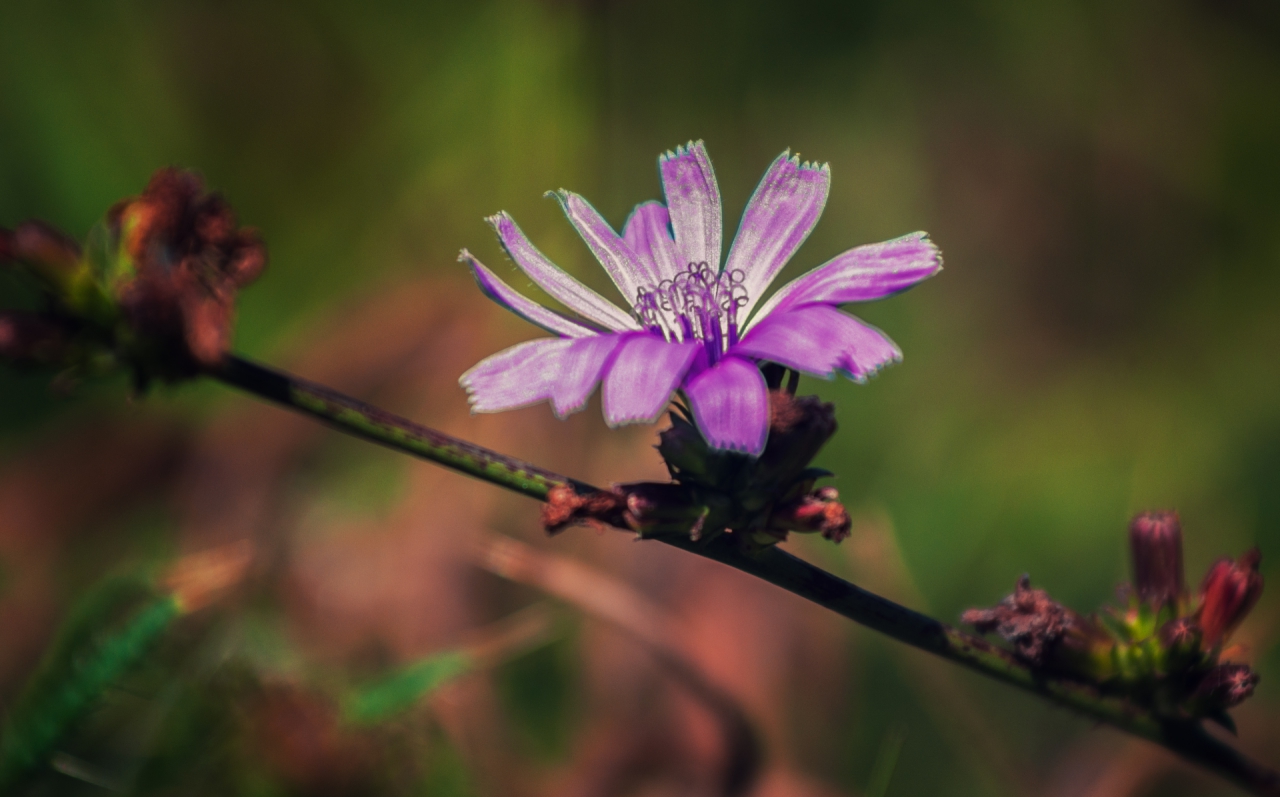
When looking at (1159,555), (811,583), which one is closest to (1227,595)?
(1159,555)

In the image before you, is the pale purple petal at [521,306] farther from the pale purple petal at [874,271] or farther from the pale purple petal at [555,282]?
the pale purple petal at [874,271]

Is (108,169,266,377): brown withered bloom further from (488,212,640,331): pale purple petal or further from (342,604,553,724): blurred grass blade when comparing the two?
(342,604,553,724): blurred grass blade

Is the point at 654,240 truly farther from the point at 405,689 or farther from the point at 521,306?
the point at 405,689

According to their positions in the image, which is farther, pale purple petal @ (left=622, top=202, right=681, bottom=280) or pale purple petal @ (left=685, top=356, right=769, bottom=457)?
pale purple petal @ (left=622, top=202, right=681, bottom=280)

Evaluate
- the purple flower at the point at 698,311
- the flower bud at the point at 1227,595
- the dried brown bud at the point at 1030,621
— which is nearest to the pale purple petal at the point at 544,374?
the purple flower at the point at 698,311

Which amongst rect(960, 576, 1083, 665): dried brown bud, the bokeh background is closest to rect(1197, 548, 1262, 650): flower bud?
rect(960, 576, 1083, 665): dried brown bud
